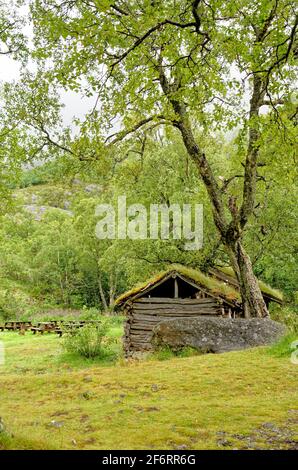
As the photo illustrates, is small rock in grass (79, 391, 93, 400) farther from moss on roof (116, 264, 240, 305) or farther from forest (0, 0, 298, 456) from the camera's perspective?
moss on roof (116, 264, 240, 305)

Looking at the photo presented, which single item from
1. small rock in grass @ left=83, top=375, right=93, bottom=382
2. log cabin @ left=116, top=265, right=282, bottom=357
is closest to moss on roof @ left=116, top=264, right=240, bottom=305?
log cabin @ left=116, top=265, right=282, bottom=357

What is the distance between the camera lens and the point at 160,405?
702 cm

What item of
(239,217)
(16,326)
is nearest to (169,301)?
(239,217)

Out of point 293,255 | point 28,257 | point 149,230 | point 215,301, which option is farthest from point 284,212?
point 28,257

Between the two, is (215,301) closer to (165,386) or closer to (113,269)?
(165,386)

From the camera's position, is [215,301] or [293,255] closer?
[215,301]

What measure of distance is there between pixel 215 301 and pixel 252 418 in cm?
1276

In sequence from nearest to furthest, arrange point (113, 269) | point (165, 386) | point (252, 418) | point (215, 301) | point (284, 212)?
point (252, 418) → point (165, 386) → point (215, 301) → point (284, 212) → point (113, 269)

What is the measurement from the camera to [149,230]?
24312 mm

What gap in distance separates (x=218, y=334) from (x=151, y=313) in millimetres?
7799

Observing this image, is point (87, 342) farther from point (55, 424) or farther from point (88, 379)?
point (55, 424)

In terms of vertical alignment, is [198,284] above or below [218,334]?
above

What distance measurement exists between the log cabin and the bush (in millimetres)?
1324

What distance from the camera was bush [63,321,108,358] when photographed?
19.0 m
